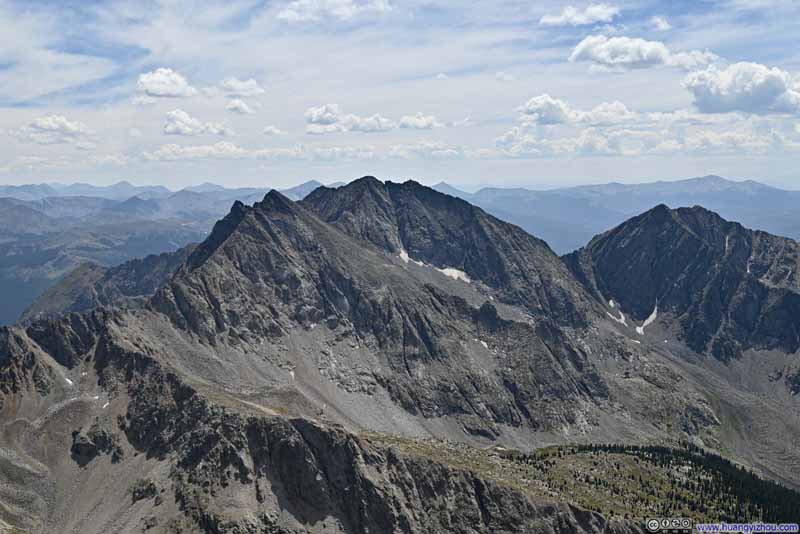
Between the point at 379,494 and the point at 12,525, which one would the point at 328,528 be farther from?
the point at 12,525

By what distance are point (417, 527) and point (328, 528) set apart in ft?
83.0

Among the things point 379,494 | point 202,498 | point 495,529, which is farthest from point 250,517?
point 495,529

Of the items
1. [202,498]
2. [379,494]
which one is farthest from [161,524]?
Answer: [379,494]

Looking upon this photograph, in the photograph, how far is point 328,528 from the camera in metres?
195

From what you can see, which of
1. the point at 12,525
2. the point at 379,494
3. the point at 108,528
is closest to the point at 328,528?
the point at 379,494

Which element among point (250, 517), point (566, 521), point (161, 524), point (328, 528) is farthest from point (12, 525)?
point (566, 521)

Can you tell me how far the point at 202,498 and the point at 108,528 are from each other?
27619 mm

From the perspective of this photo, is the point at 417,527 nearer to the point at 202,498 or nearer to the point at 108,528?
the point at 202,498

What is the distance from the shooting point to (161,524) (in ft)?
633

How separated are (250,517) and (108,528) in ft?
137

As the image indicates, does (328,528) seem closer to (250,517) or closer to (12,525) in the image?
(250,517)

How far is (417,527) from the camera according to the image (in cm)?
19850

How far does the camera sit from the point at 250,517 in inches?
7490

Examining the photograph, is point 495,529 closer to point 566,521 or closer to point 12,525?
point 566,521
